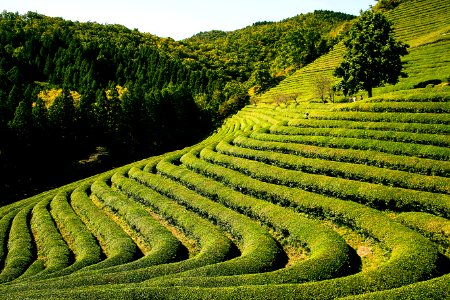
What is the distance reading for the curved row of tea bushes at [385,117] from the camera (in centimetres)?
2767

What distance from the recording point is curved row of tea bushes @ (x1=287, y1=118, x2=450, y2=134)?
87.0ft

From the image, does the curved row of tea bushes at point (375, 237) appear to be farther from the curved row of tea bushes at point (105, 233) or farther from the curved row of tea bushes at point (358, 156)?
the curved row of tea bushes at point (105, 233)

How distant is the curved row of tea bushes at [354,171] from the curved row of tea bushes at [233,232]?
7.03 metres

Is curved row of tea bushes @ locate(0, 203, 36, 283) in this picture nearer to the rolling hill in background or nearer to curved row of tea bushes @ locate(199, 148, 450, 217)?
the rolling hill in background

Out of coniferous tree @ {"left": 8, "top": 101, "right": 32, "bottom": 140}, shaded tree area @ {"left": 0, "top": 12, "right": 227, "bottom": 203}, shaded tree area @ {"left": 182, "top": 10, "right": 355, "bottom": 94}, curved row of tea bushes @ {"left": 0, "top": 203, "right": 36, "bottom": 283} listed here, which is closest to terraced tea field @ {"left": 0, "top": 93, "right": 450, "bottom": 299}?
curved row of tea bushes @ {"left": 0, "top": 203, "right": 36, "bottom": 283}

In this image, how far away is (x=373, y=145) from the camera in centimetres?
2750

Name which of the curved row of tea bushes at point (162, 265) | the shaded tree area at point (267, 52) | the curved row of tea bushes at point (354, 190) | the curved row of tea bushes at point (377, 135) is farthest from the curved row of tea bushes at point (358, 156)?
the shaded tree area at point (267, 52)

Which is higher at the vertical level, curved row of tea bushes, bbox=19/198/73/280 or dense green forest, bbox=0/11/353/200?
dense green forest, bbox=0/11/353/200

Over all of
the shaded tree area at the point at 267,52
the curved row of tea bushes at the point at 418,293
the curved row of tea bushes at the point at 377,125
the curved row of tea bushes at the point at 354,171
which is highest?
the shaded tree area at the point at 267,52

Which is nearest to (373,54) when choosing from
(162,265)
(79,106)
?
(162,265)

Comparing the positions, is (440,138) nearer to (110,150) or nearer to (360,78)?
(360,78)

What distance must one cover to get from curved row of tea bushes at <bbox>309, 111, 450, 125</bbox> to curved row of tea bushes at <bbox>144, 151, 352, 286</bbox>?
45.8 ft

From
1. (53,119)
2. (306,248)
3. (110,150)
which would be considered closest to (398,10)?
(110,150)

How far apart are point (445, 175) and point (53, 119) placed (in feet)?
203
